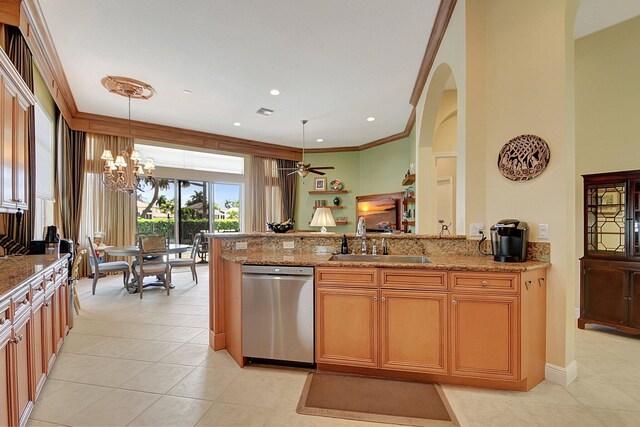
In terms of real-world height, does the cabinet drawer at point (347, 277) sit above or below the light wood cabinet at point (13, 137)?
below

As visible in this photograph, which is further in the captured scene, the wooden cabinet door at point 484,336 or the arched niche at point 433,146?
the arched niche at point 433,146

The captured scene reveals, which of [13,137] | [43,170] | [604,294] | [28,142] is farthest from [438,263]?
[43,170]

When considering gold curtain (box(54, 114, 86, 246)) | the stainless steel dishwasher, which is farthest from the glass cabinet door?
gold curtain (box(54, 114, 86, 246))

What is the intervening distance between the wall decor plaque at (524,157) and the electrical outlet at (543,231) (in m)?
0.40

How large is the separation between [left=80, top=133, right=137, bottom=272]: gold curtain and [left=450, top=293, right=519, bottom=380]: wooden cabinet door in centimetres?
661

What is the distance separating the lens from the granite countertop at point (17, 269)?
1.62 meters

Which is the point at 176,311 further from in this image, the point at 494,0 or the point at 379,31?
the point at 494,0

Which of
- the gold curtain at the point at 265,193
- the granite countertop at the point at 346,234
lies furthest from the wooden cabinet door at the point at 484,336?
the gold curtain at the point at 265,193

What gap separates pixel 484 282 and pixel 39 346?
10.6ft

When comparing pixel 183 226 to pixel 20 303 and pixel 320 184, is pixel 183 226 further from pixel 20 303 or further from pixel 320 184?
pixel 20 303

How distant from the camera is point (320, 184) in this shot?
855 centimetres

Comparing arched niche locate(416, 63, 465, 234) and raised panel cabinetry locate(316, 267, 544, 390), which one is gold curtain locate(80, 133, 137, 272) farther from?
arched niche locate(416, 63, 465, 234)

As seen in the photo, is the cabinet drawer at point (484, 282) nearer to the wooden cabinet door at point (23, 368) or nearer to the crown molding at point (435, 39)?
the crown molding at point (435, 39)

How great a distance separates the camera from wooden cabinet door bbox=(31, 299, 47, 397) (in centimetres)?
196
